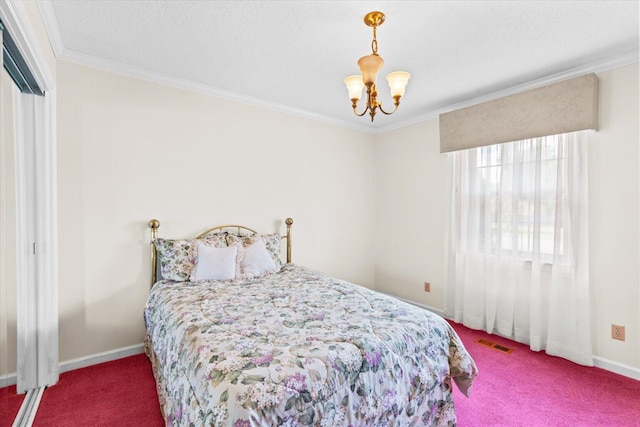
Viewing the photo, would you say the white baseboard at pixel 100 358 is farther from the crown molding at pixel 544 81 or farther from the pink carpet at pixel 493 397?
the crown molding at pixel 544 81

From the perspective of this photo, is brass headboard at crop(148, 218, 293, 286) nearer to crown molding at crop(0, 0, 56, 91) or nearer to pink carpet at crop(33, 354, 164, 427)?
pink carpet at crop(33, 354, 164, 427)

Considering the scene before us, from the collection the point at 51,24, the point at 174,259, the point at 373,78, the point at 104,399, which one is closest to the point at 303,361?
the point at 373,78

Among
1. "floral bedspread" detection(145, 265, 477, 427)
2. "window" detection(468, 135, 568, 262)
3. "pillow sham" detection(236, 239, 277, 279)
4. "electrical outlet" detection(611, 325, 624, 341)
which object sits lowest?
"electrical outlet" detection(611, 325, 624, 341)

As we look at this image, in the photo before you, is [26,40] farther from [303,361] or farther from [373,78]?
[303,361]

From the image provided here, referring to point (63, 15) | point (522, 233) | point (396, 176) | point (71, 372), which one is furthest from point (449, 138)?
point (71, 372)

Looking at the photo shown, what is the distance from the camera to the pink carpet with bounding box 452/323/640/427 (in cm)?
198

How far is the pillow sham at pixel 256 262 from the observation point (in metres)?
2.94

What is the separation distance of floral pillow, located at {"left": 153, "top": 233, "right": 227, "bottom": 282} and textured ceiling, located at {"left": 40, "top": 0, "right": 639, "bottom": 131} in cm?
152

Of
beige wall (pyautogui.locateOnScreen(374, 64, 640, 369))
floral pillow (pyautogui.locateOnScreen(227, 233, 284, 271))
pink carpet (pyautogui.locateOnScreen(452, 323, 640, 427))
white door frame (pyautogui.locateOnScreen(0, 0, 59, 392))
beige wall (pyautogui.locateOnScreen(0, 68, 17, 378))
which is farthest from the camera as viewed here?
floral pillow (pyautogui.locateOnScreen(227, 233, 284, 271))

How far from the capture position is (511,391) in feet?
7.50

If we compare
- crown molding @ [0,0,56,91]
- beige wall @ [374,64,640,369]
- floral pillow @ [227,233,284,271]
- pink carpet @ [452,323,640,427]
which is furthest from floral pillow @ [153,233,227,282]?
beige wall @ [374,64,640,369]

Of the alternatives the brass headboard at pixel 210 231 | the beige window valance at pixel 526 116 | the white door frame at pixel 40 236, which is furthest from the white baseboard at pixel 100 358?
the beige window valance at pixel 526 116

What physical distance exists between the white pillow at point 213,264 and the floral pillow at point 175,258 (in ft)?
0.25

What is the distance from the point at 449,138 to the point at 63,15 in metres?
3.54
